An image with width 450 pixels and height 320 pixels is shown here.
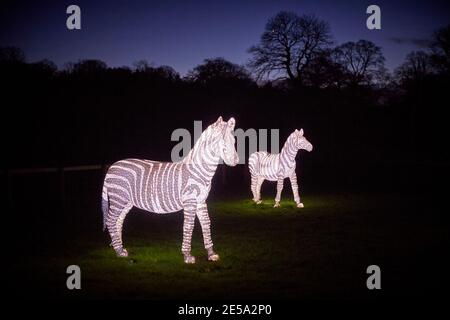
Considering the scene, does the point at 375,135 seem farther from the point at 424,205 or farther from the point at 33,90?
the point at 33,90

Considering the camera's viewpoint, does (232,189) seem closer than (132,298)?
No

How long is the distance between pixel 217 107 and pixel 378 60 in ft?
41.2

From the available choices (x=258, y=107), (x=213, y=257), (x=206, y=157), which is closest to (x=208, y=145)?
(x=206, y=157)

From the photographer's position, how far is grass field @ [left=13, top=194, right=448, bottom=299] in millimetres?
6613

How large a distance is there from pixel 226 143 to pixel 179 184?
110cm

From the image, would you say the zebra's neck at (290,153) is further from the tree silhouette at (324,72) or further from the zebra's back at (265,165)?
the tree silhouette at (324,72)

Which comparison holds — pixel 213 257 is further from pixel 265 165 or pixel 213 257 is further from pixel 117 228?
pixel 265 165

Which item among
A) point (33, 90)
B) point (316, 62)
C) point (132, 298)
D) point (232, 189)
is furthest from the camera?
point (316, 62)

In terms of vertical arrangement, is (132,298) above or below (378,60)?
below

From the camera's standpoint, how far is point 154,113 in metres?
33.2

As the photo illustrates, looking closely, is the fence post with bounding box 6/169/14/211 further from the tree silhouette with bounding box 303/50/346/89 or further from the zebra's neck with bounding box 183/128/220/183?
the tree silhouette with bounding box 303/50/346/89

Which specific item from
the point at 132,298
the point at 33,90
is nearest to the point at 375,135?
the point at 33,90

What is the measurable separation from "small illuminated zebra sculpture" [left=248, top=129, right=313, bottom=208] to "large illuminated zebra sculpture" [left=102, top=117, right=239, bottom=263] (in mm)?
6913

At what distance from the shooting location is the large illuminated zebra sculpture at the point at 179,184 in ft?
25.4
